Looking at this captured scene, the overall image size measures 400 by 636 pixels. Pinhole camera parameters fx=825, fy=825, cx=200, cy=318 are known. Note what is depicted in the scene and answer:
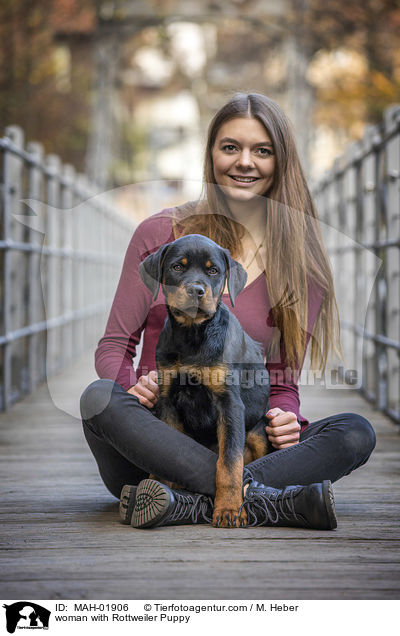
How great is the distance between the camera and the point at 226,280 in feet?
7.87

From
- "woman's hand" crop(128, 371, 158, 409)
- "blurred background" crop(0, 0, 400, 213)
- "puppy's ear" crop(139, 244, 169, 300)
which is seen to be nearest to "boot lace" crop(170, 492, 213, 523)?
"woman's hand" crop(128, 371, 158, 409)

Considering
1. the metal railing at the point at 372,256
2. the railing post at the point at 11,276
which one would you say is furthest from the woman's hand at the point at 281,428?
the railing post at the point at 11,276

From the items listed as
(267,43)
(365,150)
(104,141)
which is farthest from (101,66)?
(365,150)

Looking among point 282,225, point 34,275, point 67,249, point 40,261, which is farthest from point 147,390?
point 67,249

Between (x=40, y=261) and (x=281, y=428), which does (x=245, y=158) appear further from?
(x=40, y=261)

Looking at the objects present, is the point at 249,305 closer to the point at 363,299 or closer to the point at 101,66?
the point at 363,299

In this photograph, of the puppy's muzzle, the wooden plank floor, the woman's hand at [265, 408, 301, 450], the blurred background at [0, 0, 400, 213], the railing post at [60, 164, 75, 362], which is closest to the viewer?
the wooden plank floor

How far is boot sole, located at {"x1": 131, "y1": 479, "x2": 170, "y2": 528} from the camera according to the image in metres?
2.38

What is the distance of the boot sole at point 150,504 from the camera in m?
2.38

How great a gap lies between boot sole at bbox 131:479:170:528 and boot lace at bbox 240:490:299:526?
0.25 m

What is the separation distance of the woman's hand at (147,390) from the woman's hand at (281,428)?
38cm

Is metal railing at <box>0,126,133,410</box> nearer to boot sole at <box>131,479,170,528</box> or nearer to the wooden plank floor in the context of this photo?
the wooden plank floor
